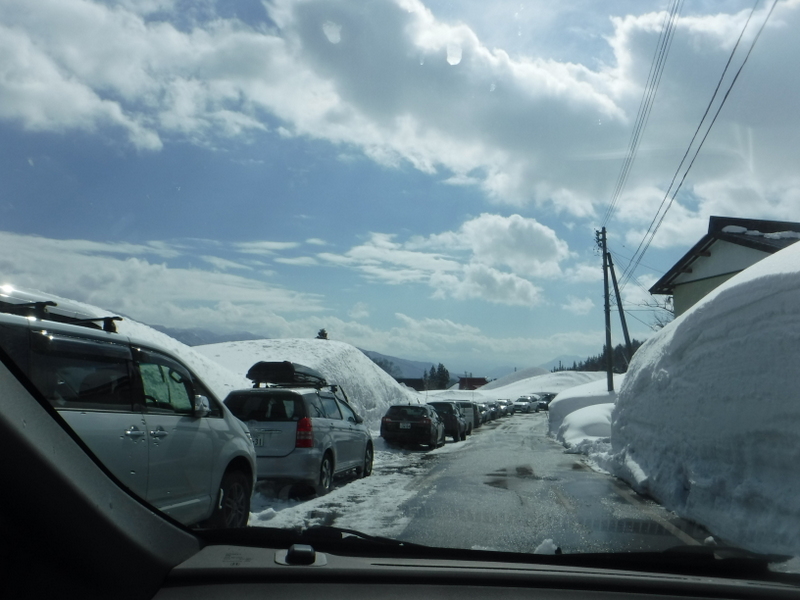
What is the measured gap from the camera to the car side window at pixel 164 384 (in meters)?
4.98

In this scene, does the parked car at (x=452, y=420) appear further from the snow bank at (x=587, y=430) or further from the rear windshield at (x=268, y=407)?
the rear windshield at (x=268, y=407)

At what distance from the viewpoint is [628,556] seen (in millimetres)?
2928

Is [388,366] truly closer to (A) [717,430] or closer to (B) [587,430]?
(B) [587,430]

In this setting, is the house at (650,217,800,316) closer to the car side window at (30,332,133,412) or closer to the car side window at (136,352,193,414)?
the car side window at (136,352,193,414)

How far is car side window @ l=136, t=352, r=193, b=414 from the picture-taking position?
4984 millimetres

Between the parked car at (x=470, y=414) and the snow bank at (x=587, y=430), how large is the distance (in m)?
6.07

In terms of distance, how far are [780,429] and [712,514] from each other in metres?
1.26

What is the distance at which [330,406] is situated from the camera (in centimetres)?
1145

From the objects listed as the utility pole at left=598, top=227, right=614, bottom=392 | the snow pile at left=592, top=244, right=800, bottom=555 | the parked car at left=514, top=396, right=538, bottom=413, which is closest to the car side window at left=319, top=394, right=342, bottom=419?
the snow pile at left=592, top=244, right=800, bottom=555

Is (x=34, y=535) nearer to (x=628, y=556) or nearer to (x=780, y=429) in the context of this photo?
(x=628, y=556)

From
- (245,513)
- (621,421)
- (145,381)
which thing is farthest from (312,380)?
(145,381)

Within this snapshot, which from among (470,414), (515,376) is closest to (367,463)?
(470,414)

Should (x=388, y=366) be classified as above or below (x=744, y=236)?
below

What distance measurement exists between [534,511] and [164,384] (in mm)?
4409
